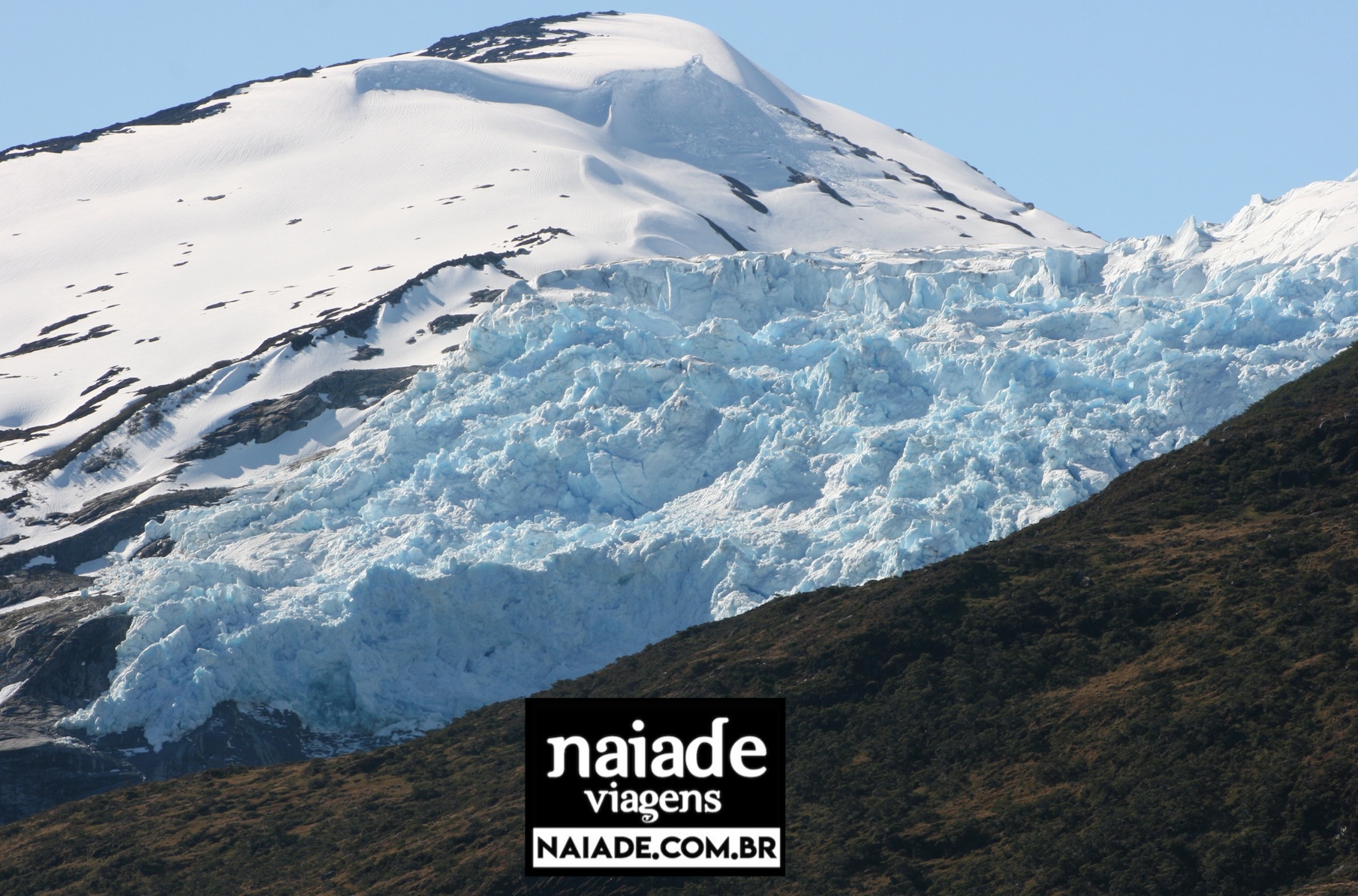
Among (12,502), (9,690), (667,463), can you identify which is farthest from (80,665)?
(667,463)

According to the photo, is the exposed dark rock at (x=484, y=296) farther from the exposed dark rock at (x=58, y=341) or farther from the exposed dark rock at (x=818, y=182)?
the exposed dark rock at (x=818, y=182)

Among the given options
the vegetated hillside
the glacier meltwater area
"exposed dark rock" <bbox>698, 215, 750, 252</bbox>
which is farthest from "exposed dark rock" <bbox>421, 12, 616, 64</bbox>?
the vegetated hillside

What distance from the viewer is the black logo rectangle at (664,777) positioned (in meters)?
21.9

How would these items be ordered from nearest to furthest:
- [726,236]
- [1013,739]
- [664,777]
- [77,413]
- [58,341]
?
[664,777]
[1013,739]
[77,413]
[726,236]
[58,341]

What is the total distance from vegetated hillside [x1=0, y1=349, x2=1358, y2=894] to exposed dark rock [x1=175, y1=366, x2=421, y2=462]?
71.0ft

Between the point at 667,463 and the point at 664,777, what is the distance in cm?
3429

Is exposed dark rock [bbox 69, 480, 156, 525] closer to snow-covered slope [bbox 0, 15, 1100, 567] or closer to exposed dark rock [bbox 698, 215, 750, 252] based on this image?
snow-covered slope [bbox 0, 15, 1100, 567]

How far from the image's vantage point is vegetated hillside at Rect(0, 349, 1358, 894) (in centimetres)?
2897

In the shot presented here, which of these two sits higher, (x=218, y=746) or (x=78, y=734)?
(x=78, y=734)

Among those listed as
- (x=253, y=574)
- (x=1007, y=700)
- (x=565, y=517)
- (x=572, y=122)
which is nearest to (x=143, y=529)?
(x=253, y=574)

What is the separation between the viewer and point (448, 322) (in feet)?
226

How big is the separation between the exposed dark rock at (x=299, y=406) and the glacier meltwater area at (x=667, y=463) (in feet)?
12.8

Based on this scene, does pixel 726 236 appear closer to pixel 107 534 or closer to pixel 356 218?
pixel 356 218

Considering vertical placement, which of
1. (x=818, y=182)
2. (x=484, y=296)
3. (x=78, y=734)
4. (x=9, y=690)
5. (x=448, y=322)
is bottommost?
(x=78, y=734)
